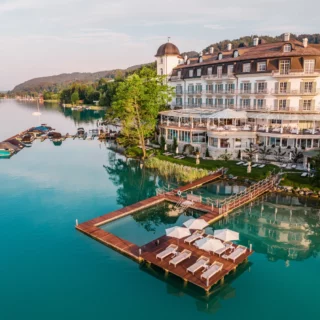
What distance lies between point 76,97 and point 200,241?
15373cm

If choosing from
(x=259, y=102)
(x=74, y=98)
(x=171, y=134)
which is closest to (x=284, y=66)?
(x=259, y=102)

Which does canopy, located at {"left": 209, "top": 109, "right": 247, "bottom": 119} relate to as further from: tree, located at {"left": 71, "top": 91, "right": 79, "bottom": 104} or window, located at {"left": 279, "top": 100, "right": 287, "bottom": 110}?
tree, located at {"left": 71, "top": 91, "right": 79, "bottom": 104}

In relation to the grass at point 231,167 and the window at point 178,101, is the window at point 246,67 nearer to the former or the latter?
the grass at point 231,167

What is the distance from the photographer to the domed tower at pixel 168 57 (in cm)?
5938

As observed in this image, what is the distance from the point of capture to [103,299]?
16844 millimetres

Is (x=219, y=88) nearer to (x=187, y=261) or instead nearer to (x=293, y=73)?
(x=293, y=73)

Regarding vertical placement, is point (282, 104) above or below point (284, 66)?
below

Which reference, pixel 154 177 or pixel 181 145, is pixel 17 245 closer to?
pixel 154 177

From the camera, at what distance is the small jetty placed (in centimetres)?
1848

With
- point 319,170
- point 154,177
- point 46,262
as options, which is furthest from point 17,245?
point 319,170

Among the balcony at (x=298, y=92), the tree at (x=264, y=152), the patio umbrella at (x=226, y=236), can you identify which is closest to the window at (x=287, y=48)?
the balcony at (x=298, y=92)

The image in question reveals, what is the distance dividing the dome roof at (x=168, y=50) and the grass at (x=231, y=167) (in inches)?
997

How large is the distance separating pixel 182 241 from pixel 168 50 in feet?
150

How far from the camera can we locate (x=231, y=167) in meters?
37.1
